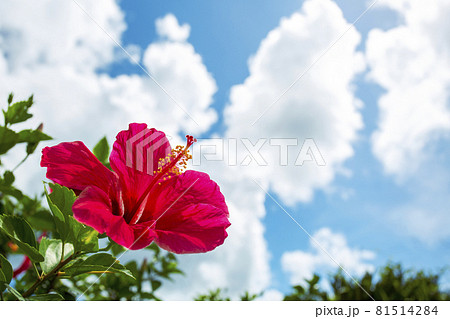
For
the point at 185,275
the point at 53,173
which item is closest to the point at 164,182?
the point at 53,173

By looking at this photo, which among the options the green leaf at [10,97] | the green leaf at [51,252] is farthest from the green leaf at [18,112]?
the green leaf at [51,252]

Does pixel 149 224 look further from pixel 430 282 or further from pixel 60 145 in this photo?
pixel 430 282

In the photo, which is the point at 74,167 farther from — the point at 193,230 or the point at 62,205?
the point at 193,230

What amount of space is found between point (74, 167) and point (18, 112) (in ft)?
1.92

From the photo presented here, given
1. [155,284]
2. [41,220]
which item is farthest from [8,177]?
[155,284]

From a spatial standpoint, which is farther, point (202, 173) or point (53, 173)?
point (202, 173)

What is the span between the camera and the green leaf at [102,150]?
42.1 inches

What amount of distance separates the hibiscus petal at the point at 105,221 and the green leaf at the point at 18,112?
2.10 feet

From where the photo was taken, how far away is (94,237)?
74 cm

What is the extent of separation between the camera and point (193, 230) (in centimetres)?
74

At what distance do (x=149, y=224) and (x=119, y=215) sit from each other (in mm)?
69

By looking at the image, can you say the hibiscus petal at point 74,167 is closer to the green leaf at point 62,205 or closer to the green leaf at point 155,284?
the green leaf at point 62,205
